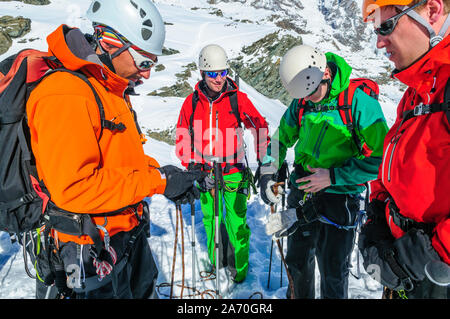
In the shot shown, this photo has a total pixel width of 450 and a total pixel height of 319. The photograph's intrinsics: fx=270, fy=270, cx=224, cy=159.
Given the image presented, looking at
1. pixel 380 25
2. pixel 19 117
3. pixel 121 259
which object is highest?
pixel 380 25

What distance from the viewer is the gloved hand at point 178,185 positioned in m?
2.36

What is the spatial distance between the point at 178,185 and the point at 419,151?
1766 mm

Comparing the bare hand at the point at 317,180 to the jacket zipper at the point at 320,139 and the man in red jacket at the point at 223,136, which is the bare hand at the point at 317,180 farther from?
the man in red jacket at the point at 223,136

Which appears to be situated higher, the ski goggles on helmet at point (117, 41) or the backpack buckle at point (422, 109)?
the ski goggles on helmet at point (117, 41)

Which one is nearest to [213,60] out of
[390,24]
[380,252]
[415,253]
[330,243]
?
[390,24]

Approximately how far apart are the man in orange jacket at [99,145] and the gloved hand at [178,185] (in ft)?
0.04

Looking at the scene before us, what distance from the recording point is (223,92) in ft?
12.8

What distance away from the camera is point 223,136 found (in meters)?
3.94

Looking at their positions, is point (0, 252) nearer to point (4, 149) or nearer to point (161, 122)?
point (4, 149)

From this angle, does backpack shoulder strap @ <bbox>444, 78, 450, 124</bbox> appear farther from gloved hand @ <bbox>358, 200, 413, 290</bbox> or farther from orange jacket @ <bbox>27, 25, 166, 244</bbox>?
orange jacket @ <bbox>27, 25, 166, 244</bbox>

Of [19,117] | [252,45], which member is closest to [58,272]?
[19,117]

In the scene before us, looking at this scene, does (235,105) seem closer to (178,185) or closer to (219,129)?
(219,129)

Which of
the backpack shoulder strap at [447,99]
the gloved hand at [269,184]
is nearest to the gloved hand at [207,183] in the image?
the gloved hand at [269,184]
